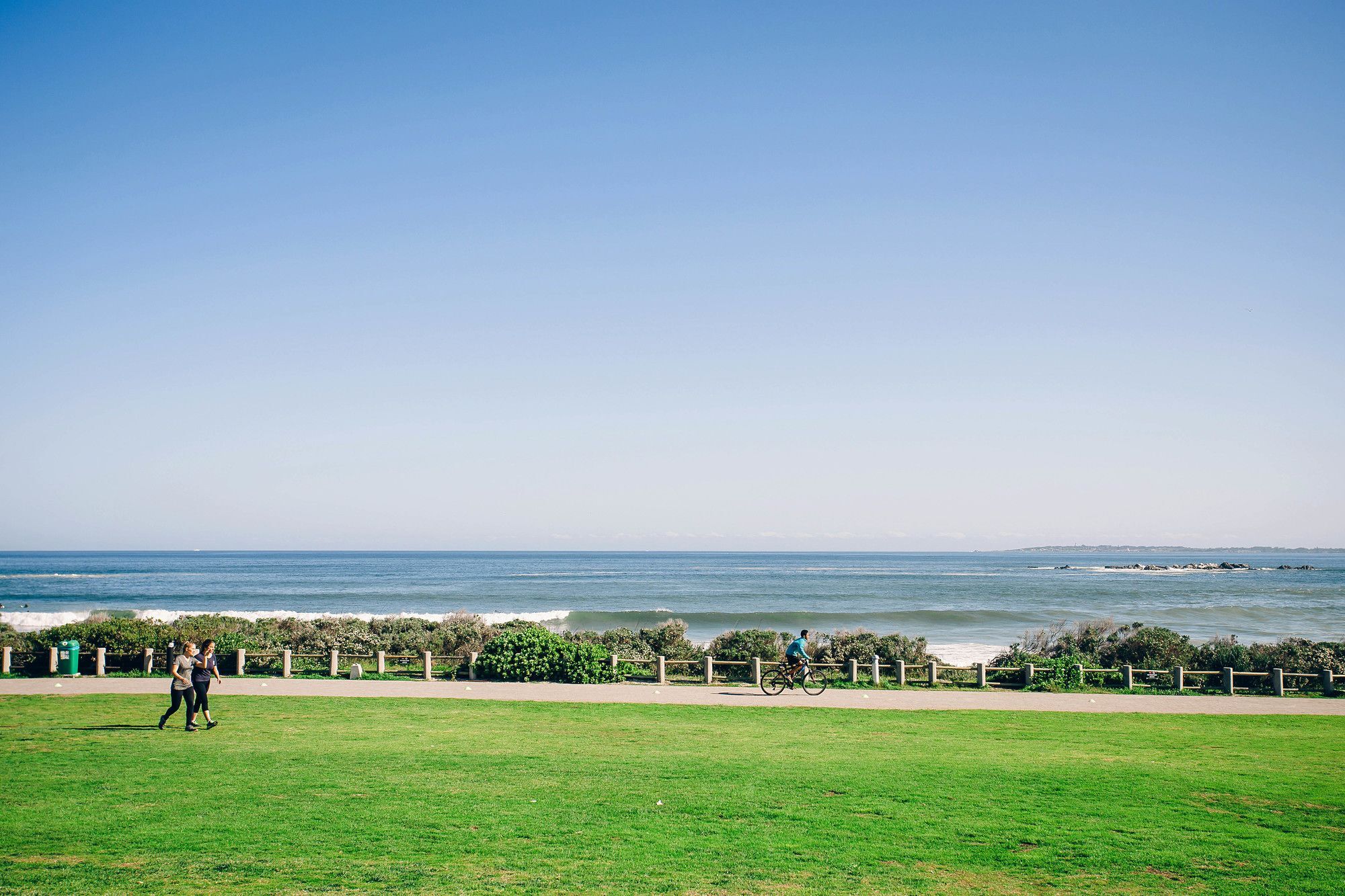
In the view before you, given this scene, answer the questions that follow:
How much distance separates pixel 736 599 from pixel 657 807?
70.5 metres

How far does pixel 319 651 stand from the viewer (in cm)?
3178

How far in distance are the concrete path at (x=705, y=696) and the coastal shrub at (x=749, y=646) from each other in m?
5.00

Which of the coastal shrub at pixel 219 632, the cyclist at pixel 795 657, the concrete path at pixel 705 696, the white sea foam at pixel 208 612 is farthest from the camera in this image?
the white sea foam at pixel 208 612

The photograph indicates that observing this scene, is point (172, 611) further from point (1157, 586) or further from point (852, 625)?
point (1157, 586)

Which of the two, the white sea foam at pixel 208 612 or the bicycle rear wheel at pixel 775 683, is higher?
the bicycle rear wheel at pixel 775 683

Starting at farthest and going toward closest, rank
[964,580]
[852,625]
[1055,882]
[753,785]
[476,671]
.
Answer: [964,580], [852,625], [476,671], [753,785], [1055,882]

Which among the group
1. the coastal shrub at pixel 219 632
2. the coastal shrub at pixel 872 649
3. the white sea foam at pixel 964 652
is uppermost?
the coastal shrub at pixel 219 632

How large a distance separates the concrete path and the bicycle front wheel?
1.06 ft

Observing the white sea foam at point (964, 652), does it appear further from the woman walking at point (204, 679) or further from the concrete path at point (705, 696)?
the woman walking at point (204, 679)

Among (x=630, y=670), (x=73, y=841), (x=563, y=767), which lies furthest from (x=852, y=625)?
(x=73, y=841)

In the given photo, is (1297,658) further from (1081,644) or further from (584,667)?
(584,667)

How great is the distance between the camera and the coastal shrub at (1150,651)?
30.0 meters

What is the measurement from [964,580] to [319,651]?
299 feet

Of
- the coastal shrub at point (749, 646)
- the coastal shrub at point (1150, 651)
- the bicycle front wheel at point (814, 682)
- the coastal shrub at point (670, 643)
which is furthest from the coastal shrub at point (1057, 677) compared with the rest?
the coastal shrub at point (670, 643)
